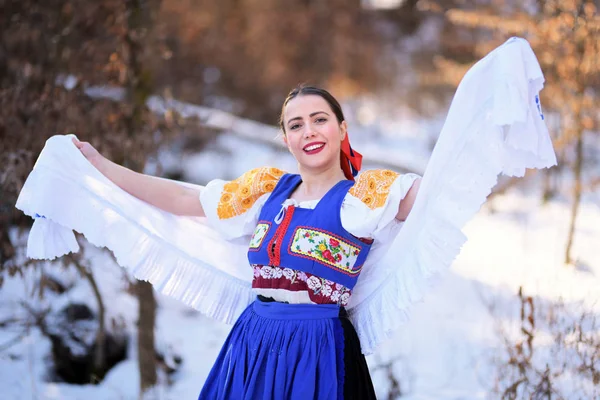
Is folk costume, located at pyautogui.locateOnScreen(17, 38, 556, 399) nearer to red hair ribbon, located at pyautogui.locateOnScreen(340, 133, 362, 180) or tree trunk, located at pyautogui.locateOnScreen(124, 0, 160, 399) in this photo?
red hair ribbon, located at pyautogui.locateOnScreen(340, 133, 362, 180)

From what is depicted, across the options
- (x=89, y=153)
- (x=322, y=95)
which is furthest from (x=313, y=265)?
(x=89, y=153)

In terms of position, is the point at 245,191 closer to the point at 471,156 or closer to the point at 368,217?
the point at 368,217

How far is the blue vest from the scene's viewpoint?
2.10 metres

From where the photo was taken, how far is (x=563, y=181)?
27.6ft

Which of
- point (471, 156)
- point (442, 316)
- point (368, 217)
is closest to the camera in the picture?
point (471, 156)

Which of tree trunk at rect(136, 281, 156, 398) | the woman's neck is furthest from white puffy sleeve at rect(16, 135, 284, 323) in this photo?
tree trunk at rect(136, 281, 156, 398)

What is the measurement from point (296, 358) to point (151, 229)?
83 cm

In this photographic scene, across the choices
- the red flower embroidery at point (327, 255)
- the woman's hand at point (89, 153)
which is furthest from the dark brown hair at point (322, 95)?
the woman's hand at point (89, 153)

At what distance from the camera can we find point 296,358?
210cm

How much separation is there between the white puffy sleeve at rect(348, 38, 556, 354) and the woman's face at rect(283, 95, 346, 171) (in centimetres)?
37

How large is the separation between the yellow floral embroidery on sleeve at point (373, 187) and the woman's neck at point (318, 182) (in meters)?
0.13

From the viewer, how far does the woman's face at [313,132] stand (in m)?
2.19

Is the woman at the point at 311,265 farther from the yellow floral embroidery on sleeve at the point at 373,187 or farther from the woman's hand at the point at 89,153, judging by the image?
the woman's hand at the point at 89,153

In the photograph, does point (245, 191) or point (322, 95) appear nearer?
point (322, 95)
